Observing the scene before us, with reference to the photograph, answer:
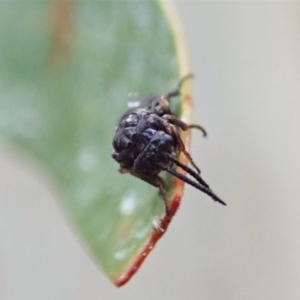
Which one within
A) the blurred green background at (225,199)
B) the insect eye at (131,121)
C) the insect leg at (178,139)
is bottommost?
the blurred green background at (225,199)

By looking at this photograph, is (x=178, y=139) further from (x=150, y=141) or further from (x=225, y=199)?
(x=225, y=199)

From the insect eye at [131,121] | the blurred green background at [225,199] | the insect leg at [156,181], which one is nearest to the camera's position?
the insect leg at [156,181]

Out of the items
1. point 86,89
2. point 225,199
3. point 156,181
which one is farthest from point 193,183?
point 225,199

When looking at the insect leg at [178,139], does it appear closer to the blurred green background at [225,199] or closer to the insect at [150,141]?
the insect at [150,141]

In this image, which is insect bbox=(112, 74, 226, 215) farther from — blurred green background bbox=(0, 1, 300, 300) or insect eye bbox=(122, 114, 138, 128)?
blurred green background bbox=(0, 1, 300, 300)

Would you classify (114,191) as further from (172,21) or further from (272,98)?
(272,98)

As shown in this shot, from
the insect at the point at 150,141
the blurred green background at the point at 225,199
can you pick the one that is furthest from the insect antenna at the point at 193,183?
the blurred green background at the point at 225,199

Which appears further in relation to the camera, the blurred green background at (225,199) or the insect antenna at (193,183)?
the blurred green background at (225,199)
